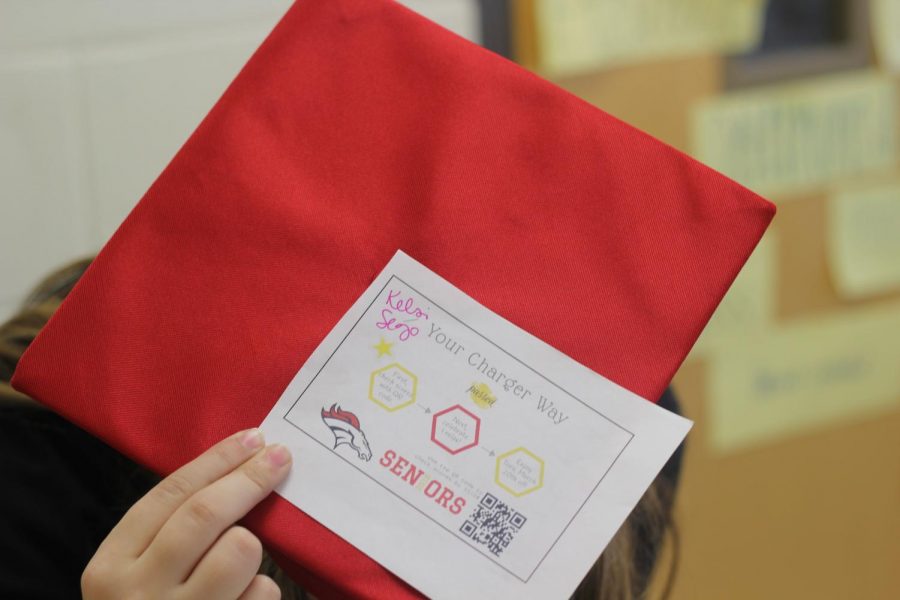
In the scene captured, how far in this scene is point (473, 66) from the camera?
20.3 inches

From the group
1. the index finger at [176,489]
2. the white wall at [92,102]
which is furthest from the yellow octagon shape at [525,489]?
the white wall at [92,102]

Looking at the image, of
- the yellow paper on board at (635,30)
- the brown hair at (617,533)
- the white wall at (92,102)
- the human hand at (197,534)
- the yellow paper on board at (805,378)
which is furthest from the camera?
the yellow paper on board at (805,378)

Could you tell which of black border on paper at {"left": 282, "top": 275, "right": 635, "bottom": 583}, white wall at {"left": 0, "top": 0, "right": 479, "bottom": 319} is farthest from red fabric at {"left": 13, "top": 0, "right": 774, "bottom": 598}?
white wall at {"left": 0, "top": 0, "right": 479, "bottom": 319}

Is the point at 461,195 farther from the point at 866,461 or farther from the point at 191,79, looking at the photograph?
the point at 866,461

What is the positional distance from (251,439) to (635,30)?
0.63 meters

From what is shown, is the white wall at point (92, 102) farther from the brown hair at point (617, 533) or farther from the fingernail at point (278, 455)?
the fingernail at point (278, 455)

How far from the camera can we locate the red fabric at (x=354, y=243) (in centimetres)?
48

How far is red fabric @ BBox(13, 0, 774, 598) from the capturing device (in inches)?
18.8

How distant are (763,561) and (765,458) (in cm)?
13

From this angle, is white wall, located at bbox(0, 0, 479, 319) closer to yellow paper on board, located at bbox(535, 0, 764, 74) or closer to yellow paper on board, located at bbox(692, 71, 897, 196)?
yellow paper on board, located at bbox(535, 0, 764, 74)

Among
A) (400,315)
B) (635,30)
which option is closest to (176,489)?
(400,315)

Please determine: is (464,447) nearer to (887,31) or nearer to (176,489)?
(176,489)

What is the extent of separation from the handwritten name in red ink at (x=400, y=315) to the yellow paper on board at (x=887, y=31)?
0.78m

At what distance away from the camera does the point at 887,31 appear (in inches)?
41.3
